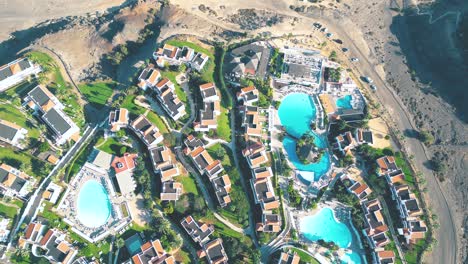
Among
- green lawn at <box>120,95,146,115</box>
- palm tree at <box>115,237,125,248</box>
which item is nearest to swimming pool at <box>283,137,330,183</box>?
green lawn at <box>120,95,146,115</box>

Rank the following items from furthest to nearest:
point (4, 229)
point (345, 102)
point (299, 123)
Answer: point (345, 102) → point (299, 123) → point (4, 229)

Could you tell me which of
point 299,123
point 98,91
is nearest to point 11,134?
point 98,91

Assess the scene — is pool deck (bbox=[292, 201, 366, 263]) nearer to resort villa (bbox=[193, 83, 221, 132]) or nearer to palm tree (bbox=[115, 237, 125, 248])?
resort villa (bbox=[193, 83, 221, 132])

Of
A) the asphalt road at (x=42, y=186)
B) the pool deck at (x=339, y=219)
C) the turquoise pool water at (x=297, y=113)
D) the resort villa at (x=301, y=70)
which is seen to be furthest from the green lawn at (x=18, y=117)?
the pool deck at (x=339, y=219)

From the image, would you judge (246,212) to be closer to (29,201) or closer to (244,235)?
(244,235)

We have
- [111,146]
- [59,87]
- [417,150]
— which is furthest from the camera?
[59,87]

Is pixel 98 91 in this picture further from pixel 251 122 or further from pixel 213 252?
pixel 213 252

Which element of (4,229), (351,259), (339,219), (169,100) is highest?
(169,100)
